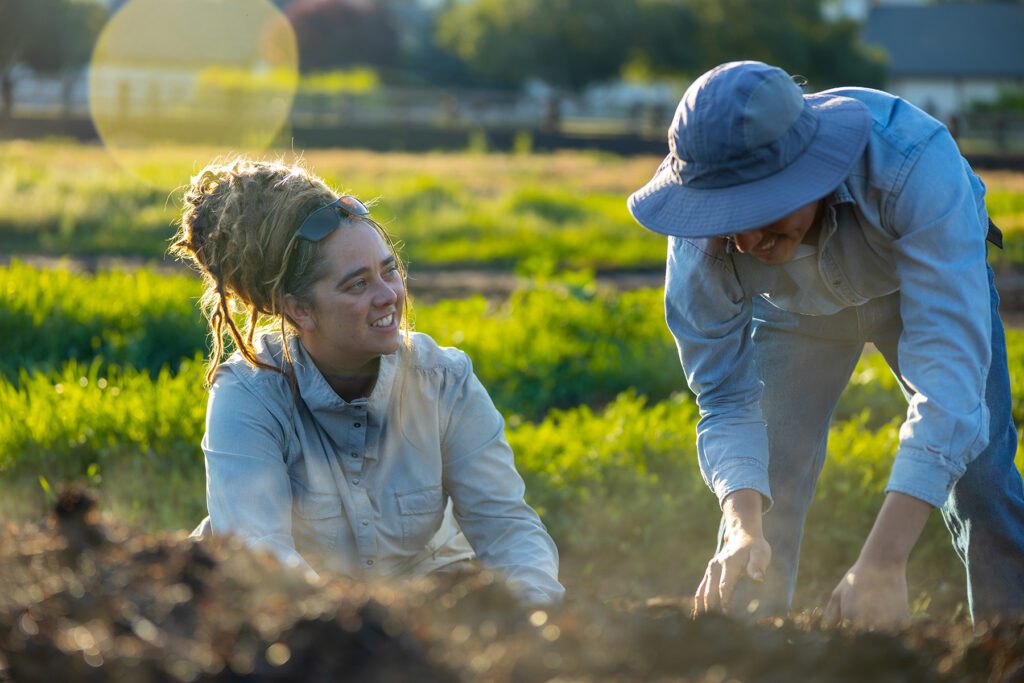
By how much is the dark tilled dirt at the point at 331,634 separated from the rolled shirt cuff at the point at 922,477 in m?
0.37

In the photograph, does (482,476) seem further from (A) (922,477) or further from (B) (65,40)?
(B) (65,40)

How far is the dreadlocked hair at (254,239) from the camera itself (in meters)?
2.77

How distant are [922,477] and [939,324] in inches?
11.9

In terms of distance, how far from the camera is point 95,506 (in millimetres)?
1686

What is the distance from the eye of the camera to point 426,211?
14227 mm

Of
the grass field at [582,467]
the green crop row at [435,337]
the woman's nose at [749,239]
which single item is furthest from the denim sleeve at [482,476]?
the green crop row at [435,337]

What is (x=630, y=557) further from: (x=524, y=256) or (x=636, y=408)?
(x=524, y=256)

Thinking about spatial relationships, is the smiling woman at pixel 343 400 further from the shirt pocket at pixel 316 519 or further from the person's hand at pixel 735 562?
the person's hand at pixel 735 562

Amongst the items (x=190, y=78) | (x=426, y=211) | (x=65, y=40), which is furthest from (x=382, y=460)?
(x=190, y=78)

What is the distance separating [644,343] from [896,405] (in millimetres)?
1461

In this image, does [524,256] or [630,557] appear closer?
[630,557]

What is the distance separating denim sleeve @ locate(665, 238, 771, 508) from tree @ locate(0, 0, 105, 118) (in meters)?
34.2

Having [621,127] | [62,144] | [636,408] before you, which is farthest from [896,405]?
[621,127]

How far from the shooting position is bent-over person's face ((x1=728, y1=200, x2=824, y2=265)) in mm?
2266
